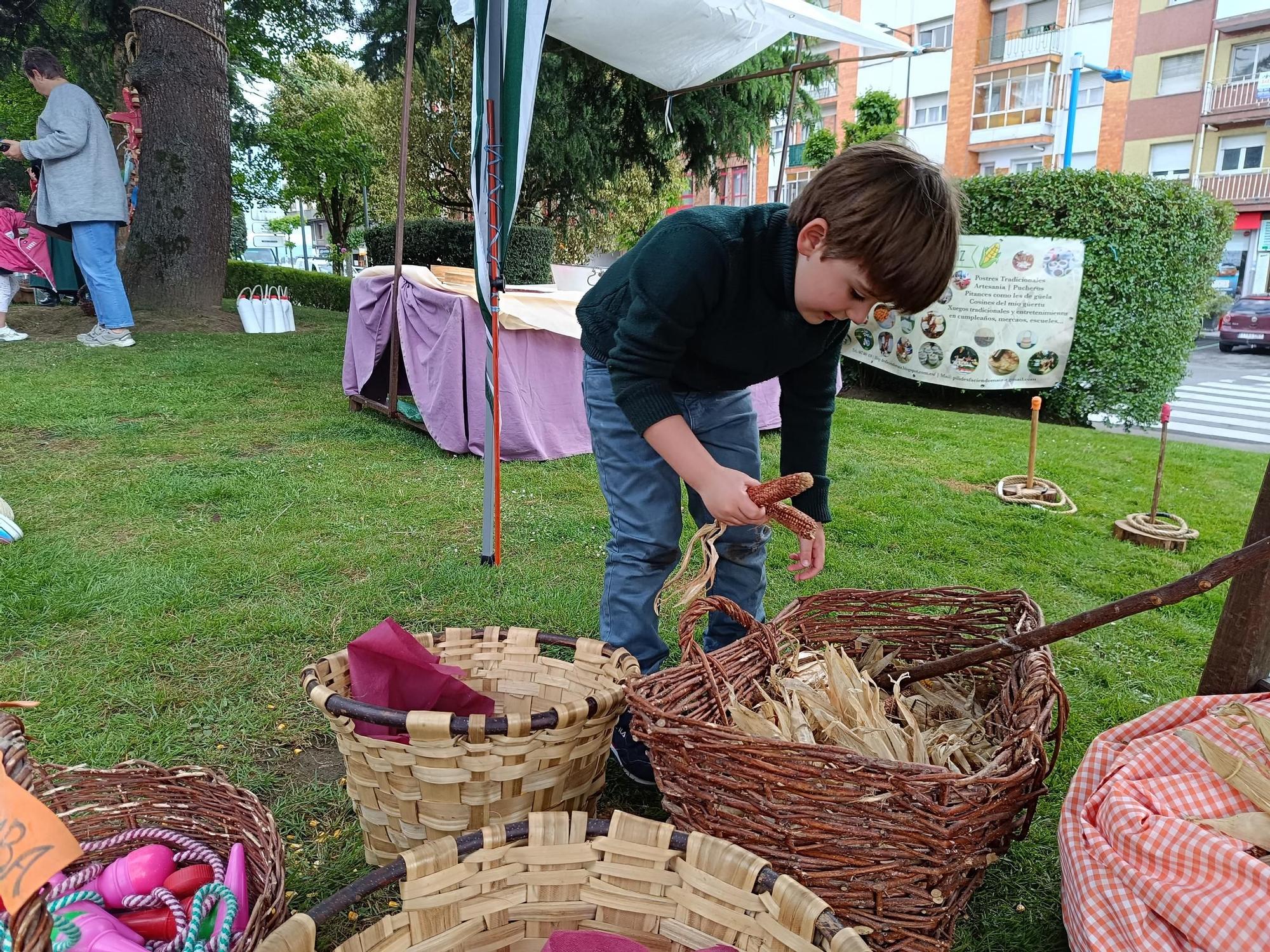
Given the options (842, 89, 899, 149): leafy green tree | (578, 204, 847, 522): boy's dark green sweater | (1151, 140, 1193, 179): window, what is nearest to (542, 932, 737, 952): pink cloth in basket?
(578, 204, 847, 522): boy's dark green sweater

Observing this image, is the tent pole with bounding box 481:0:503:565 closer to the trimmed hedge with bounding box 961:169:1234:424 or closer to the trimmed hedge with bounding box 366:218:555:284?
the trimmed hedge with bounding box 961:169:1234:424

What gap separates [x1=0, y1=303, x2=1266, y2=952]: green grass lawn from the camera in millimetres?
1842

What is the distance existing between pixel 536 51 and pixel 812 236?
1.45 m

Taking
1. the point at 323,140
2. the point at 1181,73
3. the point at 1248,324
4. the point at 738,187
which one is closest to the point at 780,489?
the point at 323,140

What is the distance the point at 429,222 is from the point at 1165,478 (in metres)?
8.39

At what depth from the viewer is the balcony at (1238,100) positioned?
2138 cm

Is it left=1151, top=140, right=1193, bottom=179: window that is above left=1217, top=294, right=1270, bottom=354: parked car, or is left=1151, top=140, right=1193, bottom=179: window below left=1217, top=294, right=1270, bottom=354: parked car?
above

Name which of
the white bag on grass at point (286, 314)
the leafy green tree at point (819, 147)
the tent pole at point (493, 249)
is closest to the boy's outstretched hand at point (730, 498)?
the tent pole at point (493, 249)

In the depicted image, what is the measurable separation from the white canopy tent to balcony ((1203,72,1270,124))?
75.2 feet

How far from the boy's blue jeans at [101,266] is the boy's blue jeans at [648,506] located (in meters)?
5.92

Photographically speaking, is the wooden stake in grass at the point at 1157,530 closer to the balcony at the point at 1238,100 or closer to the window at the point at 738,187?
the balcony at the point at 1238,100

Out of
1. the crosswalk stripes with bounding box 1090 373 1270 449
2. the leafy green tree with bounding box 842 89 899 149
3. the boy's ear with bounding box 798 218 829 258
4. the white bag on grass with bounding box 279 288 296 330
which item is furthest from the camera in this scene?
the leafy green tree with bounding box 842 89 899 149

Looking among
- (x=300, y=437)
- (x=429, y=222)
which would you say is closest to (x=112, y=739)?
(x=300, y=437)

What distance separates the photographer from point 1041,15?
24000 mm
